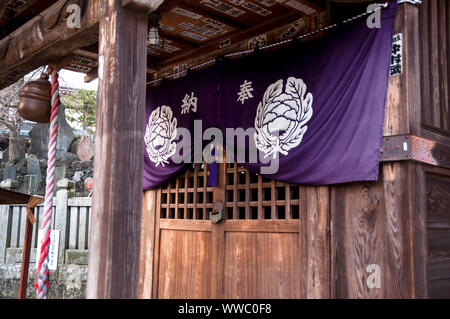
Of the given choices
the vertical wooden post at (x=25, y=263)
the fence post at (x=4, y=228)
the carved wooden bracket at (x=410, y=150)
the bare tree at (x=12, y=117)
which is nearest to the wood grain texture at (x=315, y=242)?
the carved wooden bracket at (x=410, y=150)

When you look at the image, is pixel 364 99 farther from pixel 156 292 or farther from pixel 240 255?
pixel 156 292

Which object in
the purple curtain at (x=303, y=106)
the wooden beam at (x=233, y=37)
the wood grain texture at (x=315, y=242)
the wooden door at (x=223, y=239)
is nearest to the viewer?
the purple curtain at (x=303, y=106)

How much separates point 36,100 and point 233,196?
270 centimetres

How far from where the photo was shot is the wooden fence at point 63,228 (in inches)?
400

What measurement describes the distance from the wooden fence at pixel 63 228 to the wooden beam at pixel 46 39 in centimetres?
585

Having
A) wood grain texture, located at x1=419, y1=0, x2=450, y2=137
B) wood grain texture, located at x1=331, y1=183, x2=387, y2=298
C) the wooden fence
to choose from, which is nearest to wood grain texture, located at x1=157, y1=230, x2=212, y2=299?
wood grain texture, located at x1=331, y1=183, x2=387, y2=298

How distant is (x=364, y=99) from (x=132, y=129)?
2342mm

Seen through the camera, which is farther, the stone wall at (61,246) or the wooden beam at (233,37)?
the stone wall at (61,246)

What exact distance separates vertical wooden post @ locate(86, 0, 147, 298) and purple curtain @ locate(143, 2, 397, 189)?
2.10 meters

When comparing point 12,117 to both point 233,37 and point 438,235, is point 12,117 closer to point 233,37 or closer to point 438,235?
point 233,37

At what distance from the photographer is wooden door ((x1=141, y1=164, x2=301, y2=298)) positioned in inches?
196

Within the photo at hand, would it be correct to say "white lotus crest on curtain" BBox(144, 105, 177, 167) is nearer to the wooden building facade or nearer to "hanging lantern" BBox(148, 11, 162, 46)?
the wooden building facade

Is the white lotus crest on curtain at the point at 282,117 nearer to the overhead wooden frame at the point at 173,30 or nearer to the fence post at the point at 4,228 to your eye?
the overhead wooden frame at the point at 173,30

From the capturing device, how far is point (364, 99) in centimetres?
412
